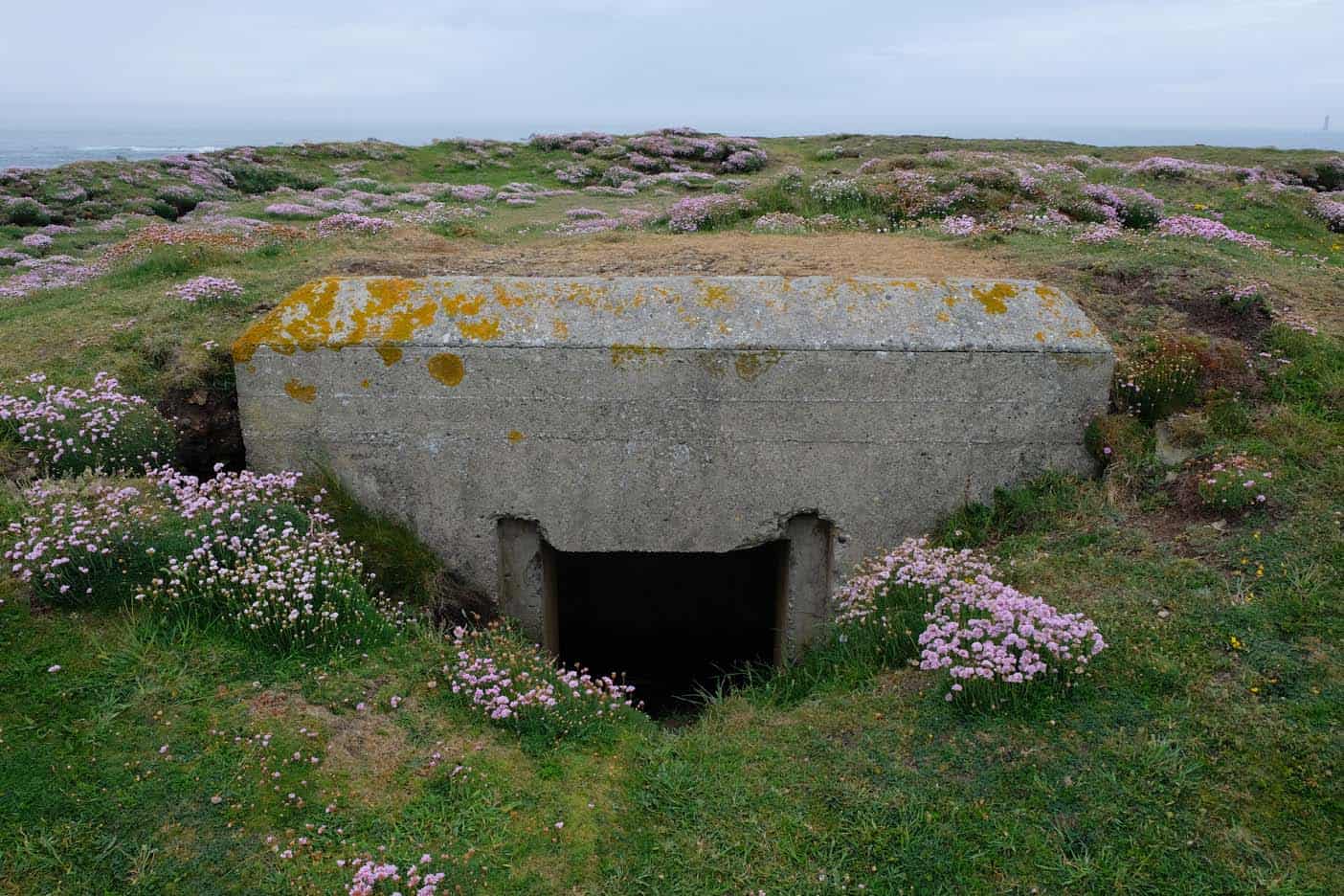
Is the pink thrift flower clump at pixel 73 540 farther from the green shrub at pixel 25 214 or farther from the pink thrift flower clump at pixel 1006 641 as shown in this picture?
the green shrub at pixel 25 214

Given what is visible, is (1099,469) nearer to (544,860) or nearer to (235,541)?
(544,860)

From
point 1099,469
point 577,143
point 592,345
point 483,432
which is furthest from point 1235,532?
point 577,143

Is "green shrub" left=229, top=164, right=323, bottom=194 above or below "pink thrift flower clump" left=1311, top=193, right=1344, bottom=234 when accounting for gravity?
above

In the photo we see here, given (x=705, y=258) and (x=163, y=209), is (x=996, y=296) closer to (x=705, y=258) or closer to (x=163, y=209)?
(x=705, y=258)

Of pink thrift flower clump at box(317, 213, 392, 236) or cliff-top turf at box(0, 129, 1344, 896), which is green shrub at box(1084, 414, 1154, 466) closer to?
cliff-top turf at box(0, 129, 1344, 896)

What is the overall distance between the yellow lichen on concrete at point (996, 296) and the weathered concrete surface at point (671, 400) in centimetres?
1

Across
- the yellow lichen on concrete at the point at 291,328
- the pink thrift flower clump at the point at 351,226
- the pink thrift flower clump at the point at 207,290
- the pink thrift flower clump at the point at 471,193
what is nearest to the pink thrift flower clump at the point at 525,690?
the yellow lichen on concrete at the point at 291,328

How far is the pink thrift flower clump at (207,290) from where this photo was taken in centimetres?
741

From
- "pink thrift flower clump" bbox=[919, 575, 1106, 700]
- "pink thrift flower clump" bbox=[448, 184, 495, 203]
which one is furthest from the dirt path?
"pink thrift flower clump" bbox=[448, 184, 495, 203]

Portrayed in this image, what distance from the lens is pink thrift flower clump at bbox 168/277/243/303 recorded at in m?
7.41

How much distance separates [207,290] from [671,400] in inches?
187

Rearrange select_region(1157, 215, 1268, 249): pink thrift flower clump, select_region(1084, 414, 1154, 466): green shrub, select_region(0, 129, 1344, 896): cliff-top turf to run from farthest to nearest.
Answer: select_region(1157, 215, 1268, 249): pink thrift flower clump → select_region(1084, 414, 1154, 466): green shrub → select_region(0, 129, 1344, 896): cliff-top turf

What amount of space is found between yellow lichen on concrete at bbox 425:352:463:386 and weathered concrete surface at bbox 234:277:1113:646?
0.5 inches

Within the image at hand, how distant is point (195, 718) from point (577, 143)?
2407 cm
